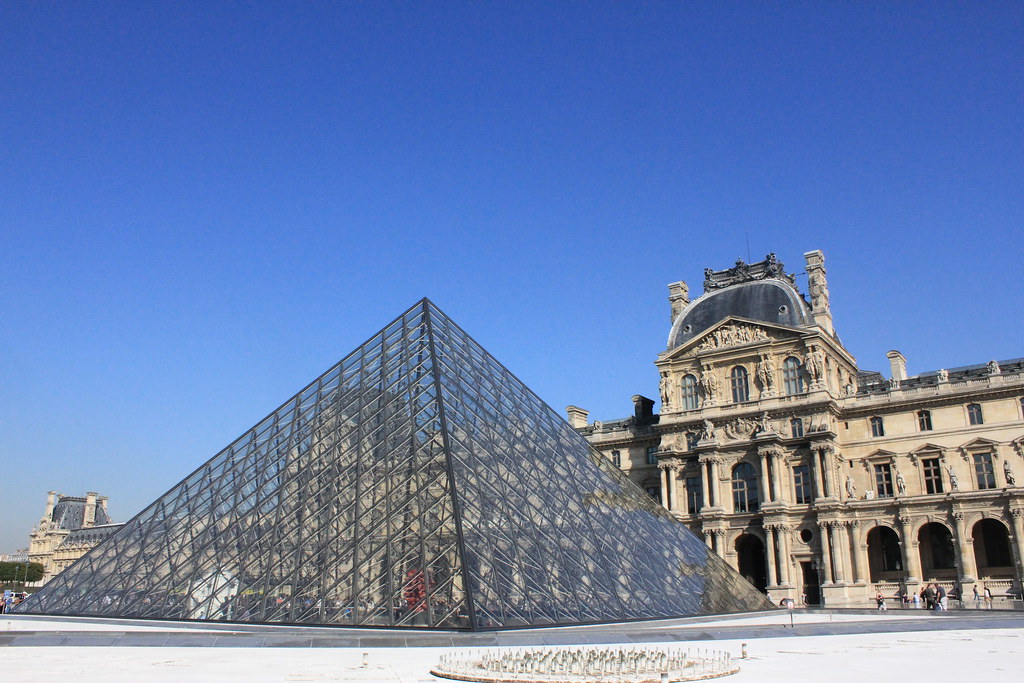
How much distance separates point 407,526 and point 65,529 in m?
103

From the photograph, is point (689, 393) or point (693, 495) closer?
point (693, 495)

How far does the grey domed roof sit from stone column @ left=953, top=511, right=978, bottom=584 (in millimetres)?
11710

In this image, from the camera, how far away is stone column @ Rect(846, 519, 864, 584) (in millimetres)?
40469

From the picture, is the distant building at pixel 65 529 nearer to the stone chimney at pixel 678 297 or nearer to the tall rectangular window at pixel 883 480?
the stone chimney at pixel 678 297

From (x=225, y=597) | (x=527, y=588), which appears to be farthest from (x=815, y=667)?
(x=225, y=597)

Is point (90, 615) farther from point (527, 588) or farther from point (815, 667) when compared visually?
point (815, 667)

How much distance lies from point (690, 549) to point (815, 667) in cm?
1302

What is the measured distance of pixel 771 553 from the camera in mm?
41625

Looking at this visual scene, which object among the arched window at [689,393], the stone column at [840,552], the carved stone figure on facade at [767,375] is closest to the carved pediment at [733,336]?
the carved stone figure on facade at [767,375]

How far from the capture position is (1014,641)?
17.3 metres

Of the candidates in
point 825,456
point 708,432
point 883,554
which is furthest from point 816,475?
point 708,432

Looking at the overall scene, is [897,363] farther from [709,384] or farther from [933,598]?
[933,598]

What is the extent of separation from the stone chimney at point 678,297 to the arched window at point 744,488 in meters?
10.6

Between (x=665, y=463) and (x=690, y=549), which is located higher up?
(x=665, y=463)
